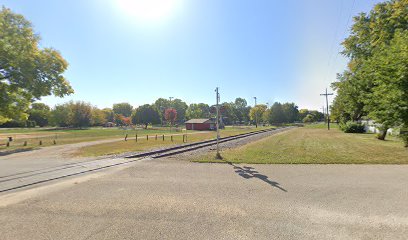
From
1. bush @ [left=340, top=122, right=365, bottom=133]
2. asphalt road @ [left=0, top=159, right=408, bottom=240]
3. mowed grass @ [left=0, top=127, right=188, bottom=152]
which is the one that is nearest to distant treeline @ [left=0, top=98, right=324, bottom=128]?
mowed grass @ [left=0, top=127, right=188, bottom=152]

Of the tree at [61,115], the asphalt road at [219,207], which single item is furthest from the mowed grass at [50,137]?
the tree at [61,115]

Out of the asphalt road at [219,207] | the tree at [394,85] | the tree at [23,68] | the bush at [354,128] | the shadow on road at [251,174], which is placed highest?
the tree at [23,68]

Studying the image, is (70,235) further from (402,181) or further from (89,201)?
(402,181)

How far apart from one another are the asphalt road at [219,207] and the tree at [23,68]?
19.2 meters

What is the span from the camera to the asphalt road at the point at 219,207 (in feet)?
13.8

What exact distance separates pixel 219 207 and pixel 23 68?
24.4 m

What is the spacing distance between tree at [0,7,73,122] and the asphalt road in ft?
62.9

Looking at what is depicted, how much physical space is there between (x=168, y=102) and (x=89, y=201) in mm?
138424

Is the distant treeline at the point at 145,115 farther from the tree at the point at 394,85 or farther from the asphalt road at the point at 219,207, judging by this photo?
the asphalt road at the point at 219,207

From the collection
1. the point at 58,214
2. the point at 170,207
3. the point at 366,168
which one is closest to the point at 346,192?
the point at 366,168

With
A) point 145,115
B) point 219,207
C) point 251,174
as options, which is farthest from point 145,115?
point 219,207

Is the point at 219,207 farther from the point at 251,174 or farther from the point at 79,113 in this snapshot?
the point at 79,113

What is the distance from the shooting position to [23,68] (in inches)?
822

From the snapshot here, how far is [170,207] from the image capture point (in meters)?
5.53
